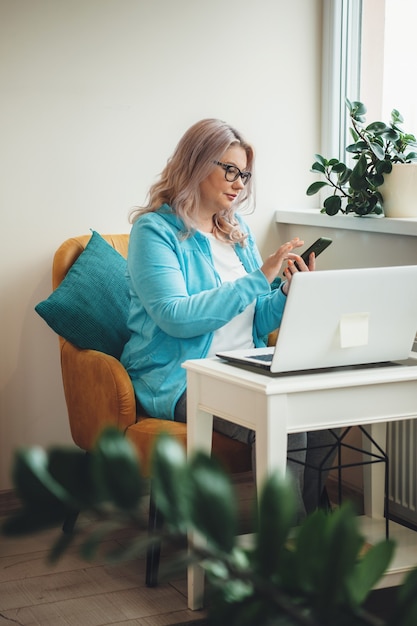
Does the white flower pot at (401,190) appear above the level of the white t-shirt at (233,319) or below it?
above

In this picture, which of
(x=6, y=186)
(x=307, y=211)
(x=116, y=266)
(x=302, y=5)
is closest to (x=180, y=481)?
(x=116, y=266)

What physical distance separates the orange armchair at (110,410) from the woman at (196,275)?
1.8 inches

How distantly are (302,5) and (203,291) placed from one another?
1.44m

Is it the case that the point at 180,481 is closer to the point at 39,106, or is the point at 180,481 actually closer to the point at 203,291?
the point at 203,291

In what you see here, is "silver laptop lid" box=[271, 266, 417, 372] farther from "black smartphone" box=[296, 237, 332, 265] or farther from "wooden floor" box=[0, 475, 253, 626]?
"wooden floor" box=[0, 475, 253, 626]

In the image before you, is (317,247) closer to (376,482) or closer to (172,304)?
(172,304)

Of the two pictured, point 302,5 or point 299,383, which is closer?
point 299,383

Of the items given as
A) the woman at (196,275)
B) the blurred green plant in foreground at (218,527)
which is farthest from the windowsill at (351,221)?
the blurred green plant in foreground at (218,527)

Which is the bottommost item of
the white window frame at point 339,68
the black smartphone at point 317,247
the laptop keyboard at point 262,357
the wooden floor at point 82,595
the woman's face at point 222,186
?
the wooden floor at point 82,595

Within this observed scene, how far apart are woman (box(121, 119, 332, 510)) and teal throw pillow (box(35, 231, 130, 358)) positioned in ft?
0.35

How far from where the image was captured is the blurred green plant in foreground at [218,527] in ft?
0.80

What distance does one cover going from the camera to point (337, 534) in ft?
0.82

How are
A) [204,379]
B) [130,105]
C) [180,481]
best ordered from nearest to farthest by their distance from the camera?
[180,481], [204,379], [130,105]

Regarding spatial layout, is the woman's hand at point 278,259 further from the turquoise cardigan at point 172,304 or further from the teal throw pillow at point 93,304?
the teal throw pillow at point 93,304
